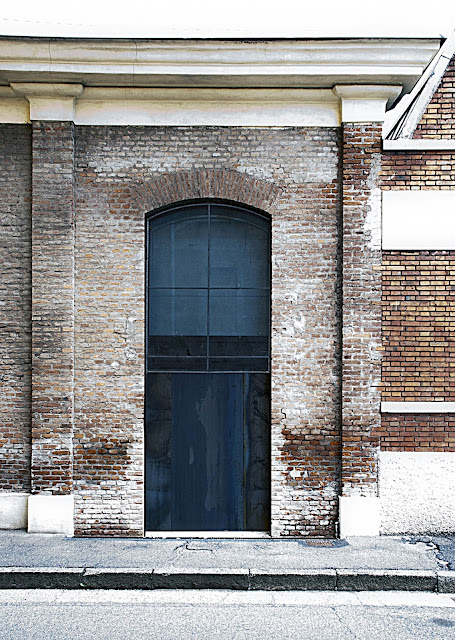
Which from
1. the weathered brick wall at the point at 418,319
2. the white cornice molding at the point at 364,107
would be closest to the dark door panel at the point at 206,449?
the weathered brick wall at the point at 418,319

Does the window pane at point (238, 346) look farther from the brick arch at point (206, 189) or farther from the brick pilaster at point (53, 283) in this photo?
the brick pilaster at point (53, 283)

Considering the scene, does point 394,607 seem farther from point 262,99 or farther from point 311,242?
point 262,99

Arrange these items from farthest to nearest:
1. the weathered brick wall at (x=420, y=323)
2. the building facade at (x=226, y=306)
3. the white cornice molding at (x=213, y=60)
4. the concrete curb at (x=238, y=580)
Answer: the weathered brick wall at (x=420, y=323) → the building facade at (x=226, y=306) → the white cornice molding at (x=213, y=60) → the concrete curb at (x=238, y=580)

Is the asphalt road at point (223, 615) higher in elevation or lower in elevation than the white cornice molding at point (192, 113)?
lower

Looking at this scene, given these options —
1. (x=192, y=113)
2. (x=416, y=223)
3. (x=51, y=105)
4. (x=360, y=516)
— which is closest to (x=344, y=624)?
(x=360, y=516)

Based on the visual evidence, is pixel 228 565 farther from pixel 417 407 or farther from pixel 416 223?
pixel 416 223

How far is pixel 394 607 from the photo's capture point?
19.9 feet

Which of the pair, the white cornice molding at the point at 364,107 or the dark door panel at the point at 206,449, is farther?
the dark door panel at the point at 206,449

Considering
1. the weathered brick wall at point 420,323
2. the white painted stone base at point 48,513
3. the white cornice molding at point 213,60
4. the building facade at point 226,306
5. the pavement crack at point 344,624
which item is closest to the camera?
the pavement crack at point 344,624

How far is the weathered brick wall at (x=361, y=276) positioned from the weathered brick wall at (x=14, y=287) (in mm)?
4360

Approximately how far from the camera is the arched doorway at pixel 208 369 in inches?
322

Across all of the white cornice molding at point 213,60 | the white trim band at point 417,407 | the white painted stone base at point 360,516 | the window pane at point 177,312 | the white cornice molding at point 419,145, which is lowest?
the white painted stone base at point 360,516

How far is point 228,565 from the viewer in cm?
673

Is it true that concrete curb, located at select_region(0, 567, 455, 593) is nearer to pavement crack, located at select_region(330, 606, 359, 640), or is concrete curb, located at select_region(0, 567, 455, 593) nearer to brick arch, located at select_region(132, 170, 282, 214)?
pavement crack, located at select_region(330, 606, 359, 640)
